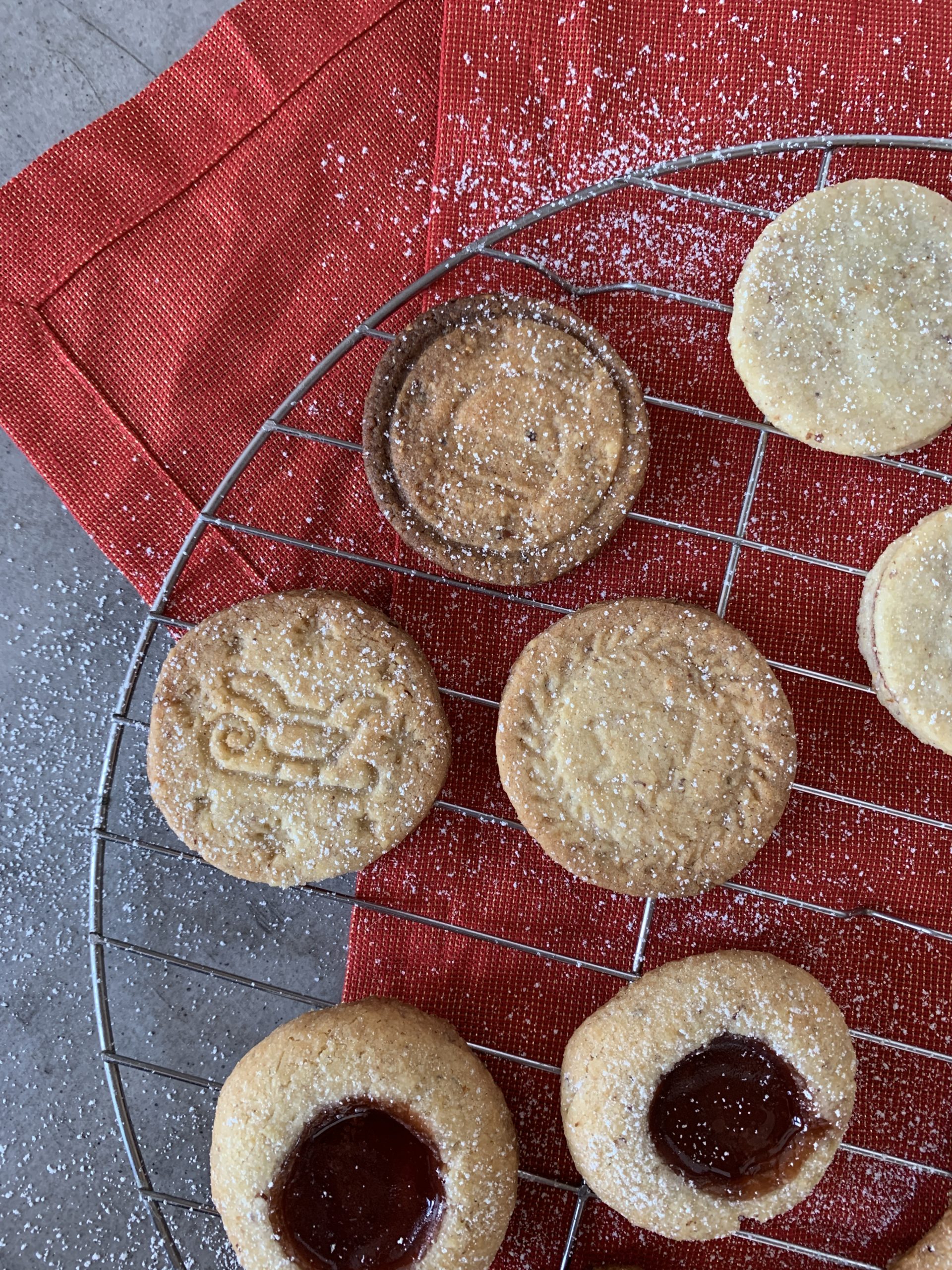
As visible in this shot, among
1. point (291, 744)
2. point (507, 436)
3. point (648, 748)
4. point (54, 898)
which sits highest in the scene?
point (507, 436)

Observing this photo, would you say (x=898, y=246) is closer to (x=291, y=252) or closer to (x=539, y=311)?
(x=539, y=311)

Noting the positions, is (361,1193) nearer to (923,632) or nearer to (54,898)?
(54,898)

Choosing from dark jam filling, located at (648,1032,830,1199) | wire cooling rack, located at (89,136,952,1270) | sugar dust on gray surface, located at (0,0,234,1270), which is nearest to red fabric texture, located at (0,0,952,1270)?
wire cooling rack, located at (89,136,952,1270)

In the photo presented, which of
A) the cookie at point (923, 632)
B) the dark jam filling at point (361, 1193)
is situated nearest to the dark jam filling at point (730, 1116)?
the dark jam filling at point (361, 1193)

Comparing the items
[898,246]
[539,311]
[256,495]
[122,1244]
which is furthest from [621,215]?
[122,1244]

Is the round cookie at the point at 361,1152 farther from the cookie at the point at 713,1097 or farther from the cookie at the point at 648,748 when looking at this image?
the cookie at the point at 648,748

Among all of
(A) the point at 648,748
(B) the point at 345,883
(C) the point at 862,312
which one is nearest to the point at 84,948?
(B) the point at 345,883

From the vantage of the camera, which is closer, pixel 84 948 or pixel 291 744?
pixel 291 744
